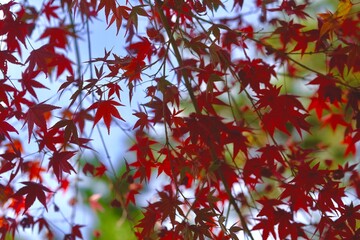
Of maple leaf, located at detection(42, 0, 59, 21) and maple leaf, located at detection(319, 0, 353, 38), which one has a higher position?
maple leaf, located at detection(42, 0, 59, 21)

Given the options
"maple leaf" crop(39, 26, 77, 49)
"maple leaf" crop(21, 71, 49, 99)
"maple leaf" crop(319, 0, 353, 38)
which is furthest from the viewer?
"maple leaf" crop(39, 26, 77, 49)

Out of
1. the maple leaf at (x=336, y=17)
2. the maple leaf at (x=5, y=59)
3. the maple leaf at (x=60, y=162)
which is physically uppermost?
the maple leaf at (x=336, y=17)

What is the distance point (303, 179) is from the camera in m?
1.35

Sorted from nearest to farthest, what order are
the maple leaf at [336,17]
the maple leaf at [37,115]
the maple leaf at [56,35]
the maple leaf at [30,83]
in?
the maple leaf at [37,115] → the maple leaf at [336,17] → the maple leaf at [30,83] → the maple leaf at [56,35]

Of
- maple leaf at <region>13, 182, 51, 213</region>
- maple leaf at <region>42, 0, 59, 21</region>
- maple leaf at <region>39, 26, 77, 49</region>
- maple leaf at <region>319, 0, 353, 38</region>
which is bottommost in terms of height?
maple leaf at <region>13, 182, 51, 213</region>

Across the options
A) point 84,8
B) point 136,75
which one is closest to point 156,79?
point 136,75

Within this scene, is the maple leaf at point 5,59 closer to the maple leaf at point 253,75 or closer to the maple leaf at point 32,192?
the maple leaf at point 32,192

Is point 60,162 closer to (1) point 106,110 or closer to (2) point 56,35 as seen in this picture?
(1) point 106,110

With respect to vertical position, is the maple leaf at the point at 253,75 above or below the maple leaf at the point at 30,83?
below

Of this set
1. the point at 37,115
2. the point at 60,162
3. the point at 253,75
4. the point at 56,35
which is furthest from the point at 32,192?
the point at 56,35

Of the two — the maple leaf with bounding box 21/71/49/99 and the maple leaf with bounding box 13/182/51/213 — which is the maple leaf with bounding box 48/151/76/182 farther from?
the maple leaf with bounding box 21/71/49/99

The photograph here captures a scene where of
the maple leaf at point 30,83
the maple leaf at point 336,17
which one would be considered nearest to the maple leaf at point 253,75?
the maple leaf at point 336,17

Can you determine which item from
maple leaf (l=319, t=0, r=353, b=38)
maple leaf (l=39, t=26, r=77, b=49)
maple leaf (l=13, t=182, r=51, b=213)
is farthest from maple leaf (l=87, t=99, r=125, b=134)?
maple leaf (l=39, t=26, r=77, b=49)

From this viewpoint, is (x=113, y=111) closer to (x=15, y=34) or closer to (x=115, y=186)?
(x=15, y=34)
